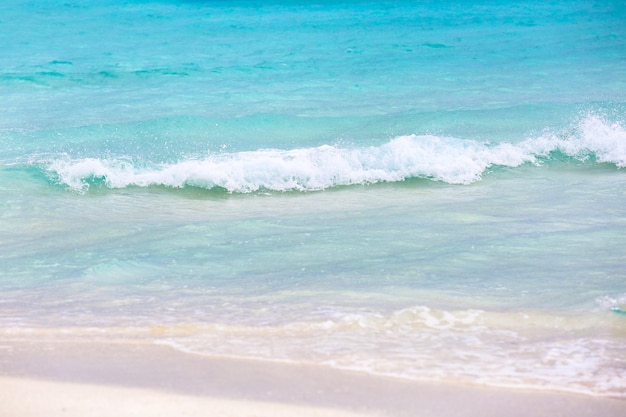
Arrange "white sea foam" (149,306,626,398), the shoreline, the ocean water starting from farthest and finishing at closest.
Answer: the ocean water → "white sea foam" (149,306,626,398) → the shoreline

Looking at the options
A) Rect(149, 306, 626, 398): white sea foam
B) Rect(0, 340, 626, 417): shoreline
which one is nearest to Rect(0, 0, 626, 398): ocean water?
Rect(149, 306, 626, 398): white sea foam

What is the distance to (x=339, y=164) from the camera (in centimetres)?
984

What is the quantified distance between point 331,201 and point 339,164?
104cm

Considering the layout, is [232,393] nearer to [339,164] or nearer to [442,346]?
[442,346]

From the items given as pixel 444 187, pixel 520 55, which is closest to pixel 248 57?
pixel 520 55

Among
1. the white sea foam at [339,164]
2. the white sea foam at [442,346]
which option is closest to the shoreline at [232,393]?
the white sea foam at [442,346]

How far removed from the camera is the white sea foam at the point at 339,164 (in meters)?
9.55

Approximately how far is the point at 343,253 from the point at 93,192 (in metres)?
4.03

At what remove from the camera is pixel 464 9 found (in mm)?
25453

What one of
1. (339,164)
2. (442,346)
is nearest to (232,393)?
(442,346)

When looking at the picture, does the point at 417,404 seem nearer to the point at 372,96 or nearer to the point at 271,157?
the point at 271,157

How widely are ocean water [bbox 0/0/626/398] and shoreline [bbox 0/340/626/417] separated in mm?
159

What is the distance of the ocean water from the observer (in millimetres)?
4969

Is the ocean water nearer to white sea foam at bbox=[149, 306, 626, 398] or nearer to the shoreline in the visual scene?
white sea foam at bbox=[149, 306, 626, 398]
